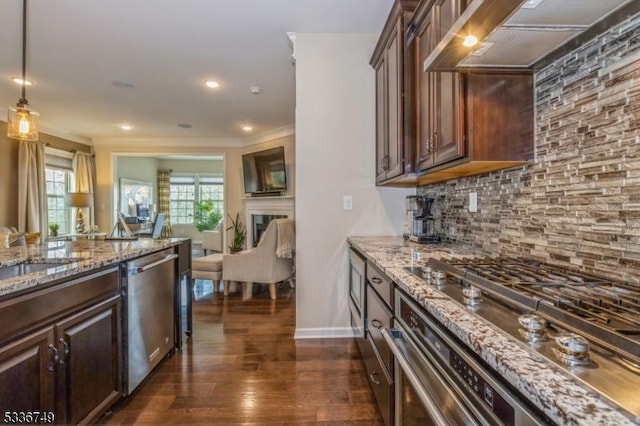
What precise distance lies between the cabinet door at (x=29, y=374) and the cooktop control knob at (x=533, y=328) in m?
1.55

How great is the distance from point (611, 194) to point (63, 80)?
189 inches

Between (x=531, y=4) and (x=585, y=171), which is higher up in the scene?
(x=531, y=4)

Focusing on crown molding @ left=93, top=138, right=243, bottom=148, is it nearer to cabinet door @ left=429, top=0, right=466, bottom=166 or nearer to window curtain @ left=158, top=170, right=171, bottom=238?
window curtain @ left=158, top=170, right=171, bottom=238

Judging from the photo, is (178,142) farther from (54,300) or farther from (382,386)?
(382,386)

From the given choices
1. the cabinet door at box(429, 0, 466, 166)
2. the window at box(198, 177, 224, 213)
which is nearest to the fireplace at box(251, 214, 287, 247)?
the window at box(198, 177, 224, 213)

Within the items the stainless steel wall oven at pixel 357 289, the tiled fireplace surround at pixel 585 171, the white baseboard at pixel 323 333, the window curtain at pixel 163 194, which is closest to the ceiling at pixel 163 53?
the tiled fireplace surround at pixel 585 171

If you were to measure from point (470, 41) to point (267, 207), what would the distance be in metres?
5.18

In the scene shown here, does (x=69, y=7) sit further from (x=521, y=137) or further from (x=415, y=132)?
(x=521, y=137)

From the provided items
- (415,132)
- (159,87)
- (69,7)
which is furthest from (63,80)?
(415,132)

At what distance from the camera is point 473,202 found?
1.93m

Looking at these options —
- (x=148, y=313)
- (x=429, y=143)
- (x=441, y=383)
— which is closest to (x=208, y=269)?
(x=148, y=313)

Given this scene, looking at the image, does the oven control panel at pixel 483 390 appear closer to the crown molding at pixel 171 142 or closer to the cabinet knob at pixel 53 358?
the cabinet knob at pixel 53 358

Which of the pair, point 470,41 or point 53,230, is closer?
point 470,41

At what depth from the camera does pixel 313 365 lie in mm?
2281
